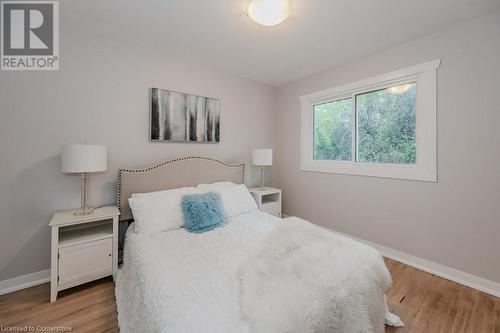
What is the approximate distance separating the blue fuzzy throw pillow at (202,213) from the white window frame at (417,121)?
1770 millimetres

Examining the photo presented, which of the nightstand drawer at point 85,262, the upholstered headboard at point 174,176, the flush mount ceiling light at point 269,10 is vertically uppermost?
the flush mount ceiling light at point 269,10

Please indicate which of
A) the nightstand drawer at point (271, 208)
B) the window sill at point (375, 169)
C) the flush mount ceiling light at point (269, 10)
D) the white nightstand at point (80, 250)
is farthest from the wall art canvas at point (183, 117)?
the window sill at point (375, 169)

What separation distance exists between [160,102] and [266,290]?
7.66ft

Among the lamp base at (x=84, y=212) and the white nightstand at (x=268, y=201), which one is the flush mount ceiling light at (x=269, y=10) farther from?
the lamp base at (x=84, y=212)

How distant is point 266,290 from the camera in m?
1.07

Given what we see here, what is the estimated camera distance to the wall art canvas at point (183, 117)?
8.33 ft

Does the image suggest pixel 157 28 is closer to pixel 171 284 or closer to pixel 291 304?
pixel 171 284

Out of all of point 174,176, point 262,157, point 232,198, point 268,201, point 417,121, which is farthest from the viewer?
point 268,201

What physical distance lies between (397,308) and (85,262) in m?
2.61

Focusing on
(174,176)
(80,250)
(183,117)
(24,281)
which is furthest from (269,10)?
(24,281)

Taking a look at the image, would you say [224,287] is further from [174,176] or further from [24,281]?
[24,281]

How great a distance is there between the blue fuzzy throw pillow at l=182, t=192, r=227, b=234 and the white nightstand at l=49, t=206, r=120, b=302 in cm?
65

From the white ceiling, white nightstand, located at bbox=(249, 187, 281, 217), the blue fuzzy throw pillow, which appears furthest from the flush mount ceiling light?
white nightstand, located at bbox=(249, 187, 281, 217)

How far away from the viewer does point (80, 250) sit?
5.94ft
